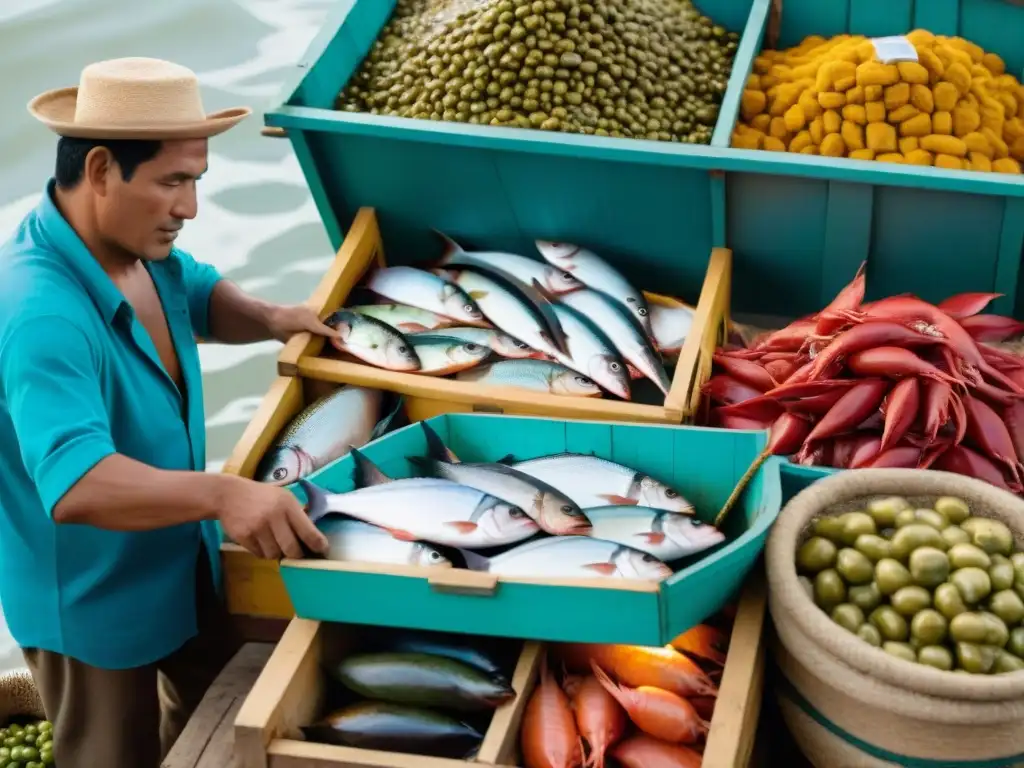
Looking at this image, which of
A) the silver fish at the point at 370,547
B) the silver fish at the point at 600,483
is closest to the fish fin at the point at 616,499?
the silver fish at the point at 600,483

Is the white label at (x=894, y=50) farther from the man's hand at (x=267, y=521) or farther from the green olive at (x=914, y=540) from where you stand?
the man's hand at (x=267, y=521)

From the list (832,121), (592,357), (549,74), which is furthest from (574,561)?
(832,121)

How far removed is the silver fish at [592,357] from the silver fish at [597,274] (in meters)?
0.16

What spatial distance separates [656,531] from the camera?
249 centimetres

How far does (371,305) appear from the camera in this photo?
3.41 meters

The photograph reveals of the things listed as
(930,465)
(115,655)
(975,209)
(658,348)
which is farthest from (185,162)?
(975,209)

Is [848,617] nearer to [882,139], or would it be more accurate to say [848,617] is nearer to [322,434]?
[322,434]

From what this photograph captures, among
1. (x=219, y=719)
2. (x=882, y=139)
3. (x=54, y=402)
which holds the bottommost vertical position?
(x=219, y=719)

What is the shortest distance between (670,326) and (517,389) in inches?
21.4

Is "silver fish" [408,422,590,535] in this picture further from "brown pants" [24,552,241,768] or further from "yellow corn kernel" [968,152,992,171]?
"yellow corn kernel" [968,152,992,171]

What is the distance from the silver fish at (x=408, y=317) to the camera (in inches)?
131

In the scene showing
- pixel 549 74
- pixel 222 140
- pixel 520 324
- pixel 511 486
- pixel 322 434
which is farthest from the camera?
pixel 222 140

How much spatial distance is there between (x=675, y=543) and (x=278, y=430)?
1086 mm

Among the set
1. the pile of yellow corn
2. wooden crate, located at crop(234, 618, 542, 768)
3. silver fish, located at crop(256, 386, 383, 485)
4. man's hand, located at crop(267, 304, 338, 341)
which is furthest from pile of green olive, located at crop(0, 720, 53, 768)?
the pile of yellow corn
